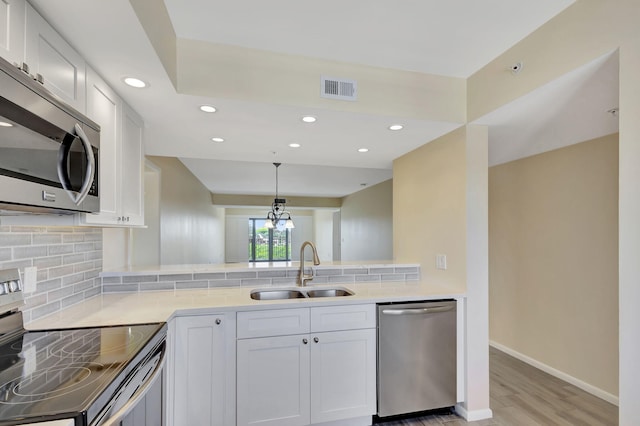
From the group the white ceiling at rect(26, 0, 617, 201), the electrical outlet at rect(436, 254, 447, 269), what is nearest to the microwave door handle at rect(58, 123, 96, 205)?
the white ceiling at rect(26, 0, 617, 201)

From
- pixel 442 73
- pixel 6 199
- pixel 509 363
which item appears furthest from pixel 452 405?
pixel 6 199

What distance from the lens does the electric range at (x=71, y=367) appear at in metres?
0.82

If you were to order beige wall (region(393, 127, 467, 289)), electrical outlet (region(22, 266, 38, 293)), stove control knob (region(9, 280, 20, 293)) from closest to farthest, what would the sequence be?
1. stove control knob (region(9, 280, 20, 293))
2. electrical outlet (region(22, 266, 38, 293))
3. beige wall (region(393, 127, 467, 289))

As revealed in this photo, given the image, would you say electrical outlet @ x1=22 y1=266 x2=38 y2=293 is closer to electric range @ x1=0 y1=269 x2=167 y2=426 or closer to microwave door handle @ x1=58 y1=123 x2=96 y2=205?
electric range @ x1=0 y1=269 x2=167 y2=426

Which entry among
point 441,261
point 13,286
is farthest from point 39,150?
point 441,261

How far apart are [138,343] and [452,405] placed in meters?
2.25

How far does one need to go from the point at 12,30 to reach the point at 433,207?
2.76 meters

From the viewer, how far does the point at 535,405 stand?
2441 mm

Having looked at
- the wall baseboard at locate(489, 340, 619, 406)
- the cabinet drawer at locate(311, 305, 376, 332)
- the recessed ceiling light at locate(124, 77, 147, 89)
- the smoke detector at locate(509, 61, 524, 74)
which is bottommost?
the wall baseboard at locate(489, 340, 619, 406)

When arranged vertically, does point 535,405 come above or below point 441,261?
below

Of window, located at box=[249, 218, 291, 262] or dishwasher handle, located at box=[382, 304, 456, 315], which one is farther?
window, located at box=[249, 218, 291, 262]

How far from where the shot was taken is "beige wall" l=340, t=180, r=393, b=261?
588cm

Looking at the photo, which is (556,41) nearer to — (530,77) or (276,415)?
(530,77)

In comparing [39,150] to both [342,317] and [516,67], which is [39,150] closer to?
[342,317]
